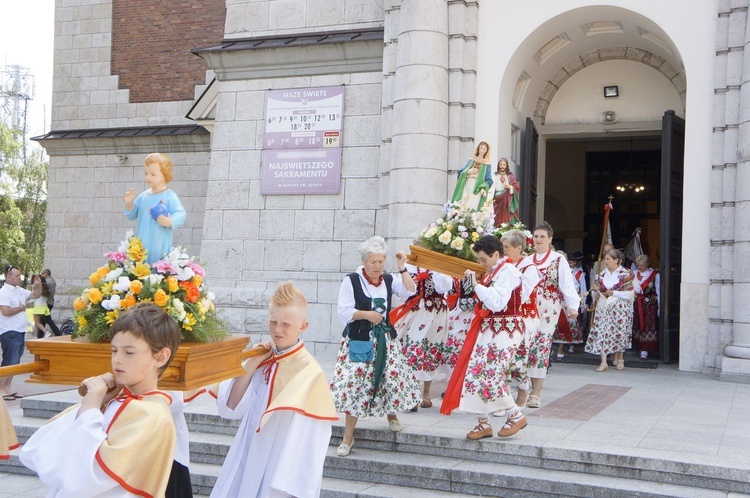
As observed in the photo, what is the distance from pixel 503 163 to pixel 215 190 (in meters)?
5.67

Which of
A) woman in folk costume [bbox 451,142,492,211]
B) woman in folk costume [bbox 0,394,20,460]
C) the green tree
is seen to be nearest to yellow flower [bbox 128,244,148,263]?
woman in folk costume [bbox 0,394,20,460]

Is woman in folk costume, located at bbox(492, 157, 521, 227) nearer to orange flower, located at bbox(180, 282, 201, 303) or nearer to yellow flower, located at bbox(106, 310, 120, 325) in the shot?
orange flower, located at bbox(180, 282, 201, 303)

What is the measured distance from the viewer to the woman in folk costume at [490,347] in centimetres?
675

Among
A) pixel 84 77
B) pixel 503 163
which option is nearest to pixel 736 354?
pixel 503 163

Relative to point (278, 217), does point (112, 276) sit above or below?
below

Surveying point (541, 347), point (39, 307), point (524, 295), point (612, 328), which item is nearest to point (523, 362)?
point (541, 347)

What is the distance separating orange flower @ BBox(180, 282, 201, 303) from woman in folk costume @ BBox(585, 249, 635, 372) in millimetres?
9127

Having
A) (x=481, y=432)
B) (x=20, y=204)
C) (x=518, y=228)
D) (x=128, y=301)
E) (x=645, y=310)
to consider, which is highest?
(x=20, y=204)

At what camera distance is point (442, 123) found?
1310cm

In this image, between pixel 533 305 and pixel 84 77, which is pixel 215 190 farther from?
pixel 533 305

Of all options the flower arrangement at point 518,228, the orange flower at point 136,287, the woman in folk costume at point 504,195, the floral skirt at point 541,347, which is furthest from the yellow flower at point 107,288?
the woman in folk costume at point 504,195

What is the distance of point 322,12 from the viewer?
14.5 m

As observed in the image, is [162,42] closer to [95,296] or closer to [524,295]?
[524,295]

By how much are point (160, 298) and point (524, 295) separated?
362cm
